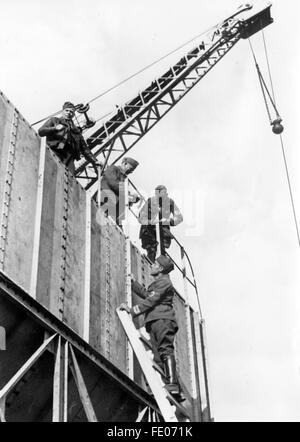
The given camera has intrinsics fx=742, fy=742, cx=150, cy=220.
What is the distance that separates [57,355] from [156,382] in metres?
1.64

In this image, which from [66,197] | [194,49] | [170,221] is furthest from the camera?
[194,49]

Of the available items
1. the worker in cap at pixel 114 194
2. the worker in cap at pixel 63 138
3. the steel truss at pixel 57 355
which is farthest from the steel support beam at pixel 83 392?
the worker in cap at pixel 114 194

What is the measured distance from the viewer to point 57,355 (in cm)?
962

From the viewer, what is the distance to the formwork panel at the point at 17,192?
958 centimetres

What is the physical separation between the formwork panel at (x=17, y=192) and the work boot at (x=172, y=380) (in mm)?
2694

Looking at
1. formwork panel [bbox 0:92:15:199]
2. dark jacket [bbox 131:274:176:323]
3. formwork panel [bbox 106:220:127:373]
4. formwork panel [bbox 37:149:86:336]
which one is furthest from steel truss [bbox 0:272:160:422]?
formwork panel [bbox 0:92:15:199]

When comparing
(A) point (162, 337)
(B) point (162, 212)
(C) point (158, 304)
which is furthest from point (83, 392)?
(B) point (162, 212)

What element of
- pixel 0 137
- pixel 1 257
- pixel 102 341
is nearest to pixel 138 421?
pixel 102 341

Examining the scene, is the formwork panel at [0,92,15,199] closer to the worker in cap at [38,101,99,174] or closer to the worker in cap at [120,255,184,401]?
the worker in cap at [38,101,99,174]

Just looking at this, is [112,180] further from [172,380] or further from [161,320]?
[172,380]
